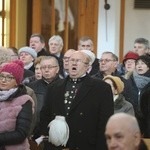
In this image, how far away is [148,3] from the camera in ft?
38.8

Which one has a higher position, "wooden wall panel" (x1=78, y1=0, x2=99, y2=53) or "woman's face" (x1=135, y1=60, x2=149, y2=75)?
"wooden wall panel" (x1=78, y1=0, x2=99, y2=53)

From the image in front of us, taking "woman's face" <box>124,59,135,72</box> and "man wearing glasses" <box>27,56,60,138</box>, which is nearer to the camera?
"man wearing glasses" <box>27,56,60,138</box>

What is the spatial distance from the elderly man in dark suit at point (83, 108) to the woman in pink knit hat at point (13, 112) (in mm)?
597

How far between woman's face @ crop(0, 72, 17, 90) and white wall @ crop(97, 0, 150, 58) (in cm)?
628

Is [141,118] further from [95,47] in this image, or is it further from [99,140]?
[95,47]

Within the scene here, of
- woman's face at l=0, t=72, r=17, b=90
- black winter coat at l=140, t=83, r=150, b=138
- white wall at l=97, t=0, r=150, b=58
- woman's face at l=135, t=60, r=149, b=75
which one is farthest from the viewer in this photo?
white wall at l=97, t=0, r=150, b=58

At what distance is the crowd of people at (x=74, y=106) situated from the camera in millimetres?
4660

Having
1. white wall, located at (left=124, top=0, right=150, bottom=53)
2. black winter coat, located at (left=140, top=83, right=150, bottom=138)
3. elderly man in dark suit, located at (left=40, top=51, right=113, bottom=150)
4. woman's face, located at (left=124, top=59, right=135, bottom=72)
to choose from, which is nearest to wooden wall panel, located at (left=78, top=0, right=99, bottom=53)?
white wall, located at (left=124, top=0, right=150, bottom=53)

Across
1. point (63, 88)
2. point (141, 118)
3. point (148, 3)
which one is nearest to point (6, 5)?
point (148, 3)

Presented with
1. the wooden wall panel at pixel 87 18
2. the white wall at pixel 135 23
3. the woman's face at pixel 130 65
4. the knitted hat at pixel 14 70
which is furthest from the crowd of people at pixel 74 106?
the white wall at pixel 135 23

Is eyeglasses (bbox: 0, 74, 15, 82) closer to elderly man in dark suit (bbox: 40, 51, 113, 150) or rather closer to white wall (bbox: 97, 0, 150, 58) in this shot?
elderly man in dark suit (bbox: 40, 51, 113, 150)

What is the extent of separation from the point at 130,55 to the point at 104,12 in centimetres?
343

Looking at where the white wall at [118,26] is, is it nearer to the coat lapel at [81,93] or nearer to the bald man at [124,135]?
the coat lapel at [81,93]

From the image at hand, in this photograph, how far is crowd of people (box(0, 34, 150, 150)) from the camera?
466 cm
